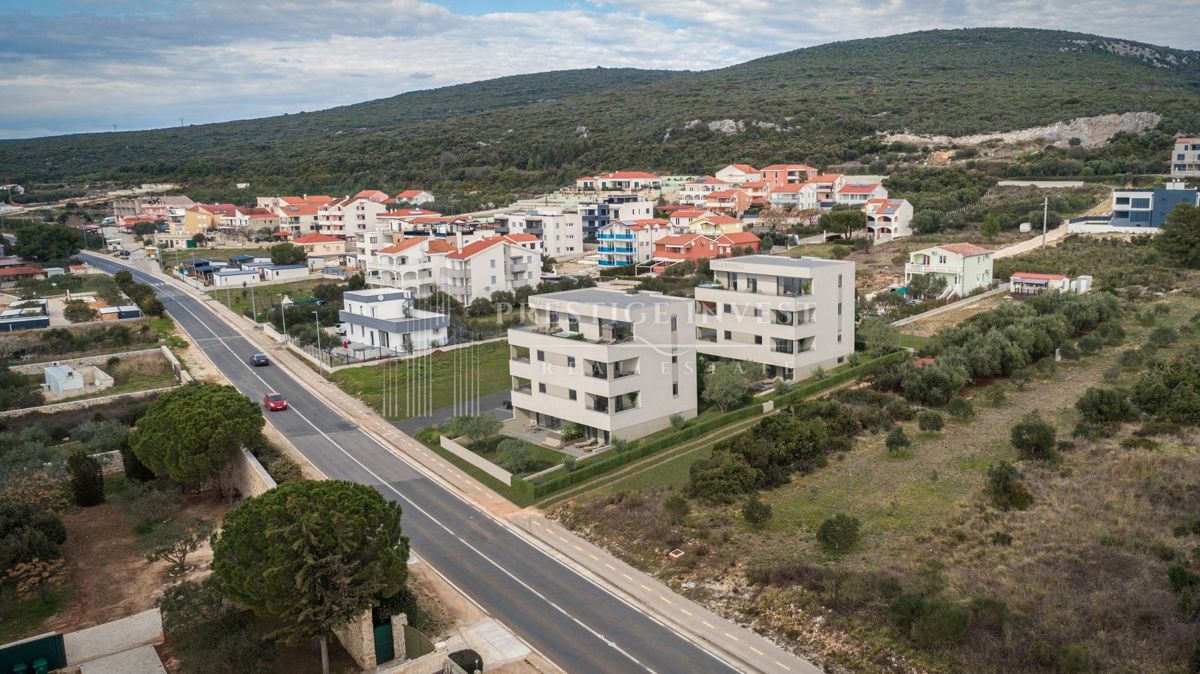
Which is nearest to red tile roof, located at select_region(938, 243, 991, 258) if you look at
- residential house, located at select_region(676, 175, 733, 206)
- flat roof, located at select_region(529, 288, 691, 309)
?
flat roof, located at select_region(529, 288, 691, 309)

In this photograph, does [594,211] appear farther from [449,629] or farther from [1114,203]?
[449,629]

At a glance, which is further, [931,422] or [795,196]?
[795,196]

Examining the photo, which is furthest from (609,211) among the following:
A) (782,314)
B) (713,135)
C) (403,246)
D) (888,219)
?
(782,314)

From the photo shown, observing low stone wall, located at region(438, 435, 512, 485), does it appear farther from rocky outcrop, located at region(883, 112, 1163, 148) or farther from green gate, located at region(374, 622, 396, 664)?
rocky outcrop, located at region(883, 112, 1163, 148)

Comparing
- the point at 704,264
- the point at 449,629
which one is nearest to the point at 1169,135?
the point at 704,264

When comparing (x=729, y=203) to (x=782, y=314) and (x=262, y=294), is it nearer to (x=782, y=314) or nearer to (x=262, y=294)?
(x=262, y=294)

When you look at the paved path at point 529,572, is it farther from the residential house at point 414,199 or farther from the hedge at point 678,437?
the residential house at point 414,199
